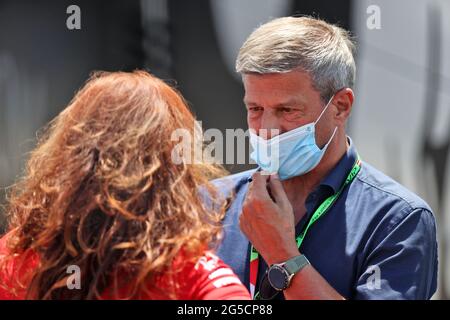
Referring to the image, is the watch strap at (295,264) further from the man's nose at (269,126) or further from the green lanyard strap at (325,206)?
the man's nose at (269,126)

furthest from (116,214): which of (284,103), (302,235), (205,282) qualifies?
(284,103)

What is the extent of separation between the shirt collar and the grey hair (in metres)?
Answer: 0.22

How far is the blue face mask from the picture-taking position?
2588mm

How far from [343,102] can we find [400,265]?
0.67m

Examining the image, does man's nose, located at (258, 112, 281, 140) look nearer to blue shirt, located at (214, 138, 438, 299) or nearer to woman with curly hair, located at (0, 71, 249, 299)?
blue shirt, located at (214, 138, 438, 299)

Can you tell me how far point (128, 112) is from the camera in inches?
73.3

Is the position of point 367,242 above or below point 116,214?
below

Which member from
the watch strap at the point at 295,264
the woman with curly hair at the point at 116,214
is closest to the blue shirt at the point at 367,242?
the watch strap at the point at 295,264

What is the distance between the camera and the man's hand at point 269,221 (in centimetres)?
231

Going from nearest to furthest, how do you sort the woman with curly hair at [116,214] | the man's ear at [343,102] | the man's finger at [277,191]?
the woman with curly hair at [116,214]
the man's finger at [277,191]
the man's ear at [343,102]

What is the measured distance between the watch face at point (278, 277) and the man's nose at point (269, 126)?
52 centimetres

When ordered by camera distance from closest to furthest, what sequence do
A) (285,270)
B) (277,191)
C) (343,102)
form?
1. (285,270)
2. (277,191)
3. (343,102)

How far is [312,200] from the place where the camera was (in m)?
2.55

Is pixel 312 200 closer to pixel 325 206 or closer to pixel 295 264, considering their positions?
pixel 325 206
